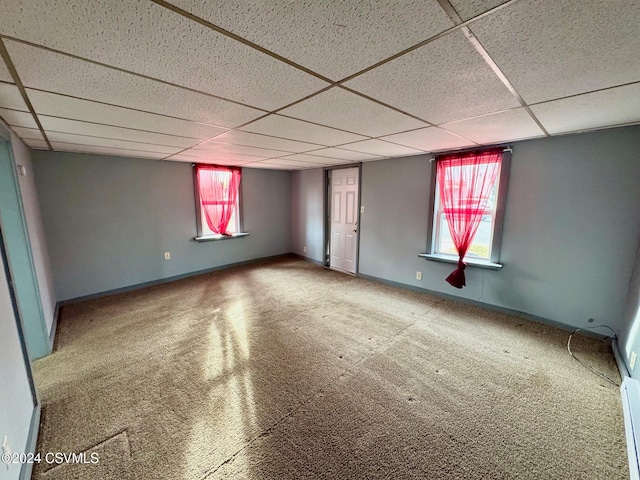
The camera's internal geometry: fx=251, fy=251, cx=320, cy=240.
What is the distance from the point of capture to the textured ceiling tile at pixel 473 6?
0.83 m

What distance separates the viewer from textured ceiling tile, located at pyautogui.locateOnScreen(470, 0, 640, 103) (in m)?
0.85

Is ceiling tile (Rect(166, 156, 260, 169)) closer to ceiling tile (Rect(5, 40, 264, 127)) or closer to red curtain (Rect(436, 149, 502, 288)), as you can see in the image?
ceiling tile (Rect(5, 40, 264, 127))

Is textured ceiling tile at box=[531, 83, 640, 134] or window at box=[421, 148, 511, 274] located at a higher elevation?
textured ceiling tile at box=[531, 83, 640, 134]

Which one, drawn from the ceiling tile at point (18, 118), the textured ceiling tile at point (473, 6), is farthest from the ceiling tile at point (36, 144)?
the textured ceiling tile at point (473, 6)

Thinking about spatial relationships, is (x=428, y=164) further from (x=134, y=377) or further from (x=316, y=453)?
(x=134, y=377)

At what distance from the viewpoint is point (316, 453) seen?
4.76ft

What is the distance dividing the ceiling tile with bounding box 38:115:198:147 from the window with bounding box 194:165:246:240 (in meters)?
1.79

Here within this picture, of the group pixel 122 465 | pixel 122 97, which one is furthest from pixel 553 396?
pixel 122 97

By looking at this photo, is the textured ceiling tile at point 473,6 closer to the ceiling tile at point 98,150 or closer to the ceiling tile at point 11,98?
the ceiling tile at point 11,98

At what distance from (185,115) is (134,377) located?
2135 mm

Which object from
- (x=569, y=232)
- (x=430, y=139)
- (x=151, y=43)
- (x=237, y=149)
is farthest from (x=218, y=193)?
(x=569, y=232)

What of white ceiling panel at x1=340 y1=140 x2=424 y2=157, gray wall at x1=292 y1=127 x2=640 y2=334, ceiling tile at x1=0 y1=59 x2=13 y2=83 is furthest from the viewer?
white ceiling panel at x1=340 y1=140 x2=424 y2=157

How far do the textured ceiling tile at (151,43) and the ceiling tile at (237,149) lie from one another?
1667 mm

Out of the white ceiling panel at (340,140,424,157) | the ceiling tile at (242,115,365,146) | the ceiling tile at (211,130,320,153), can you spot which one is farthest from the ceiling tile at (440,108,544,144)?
the ceiling tile at (211,130,320,153)
